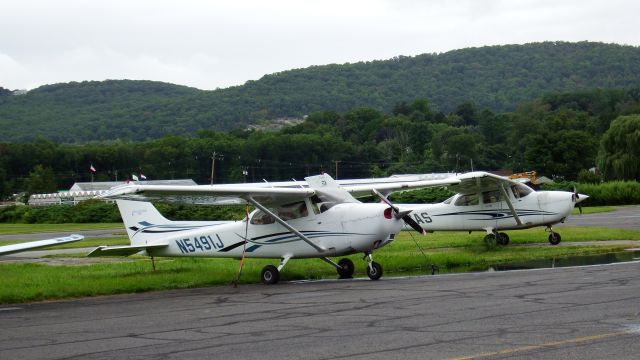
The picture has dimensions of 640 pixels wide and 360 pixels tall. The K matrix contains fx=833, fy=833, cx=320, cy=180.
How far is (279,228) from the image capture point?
61.1 feet

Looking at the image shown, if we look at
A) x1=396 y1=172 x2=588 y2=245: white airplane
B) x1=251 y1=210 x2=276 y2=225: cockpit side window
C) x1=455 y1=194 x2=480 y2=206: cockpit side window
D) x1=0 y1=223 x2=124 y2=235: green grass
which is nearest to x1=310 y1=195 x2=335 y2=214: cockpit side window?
x1=251 y1=210 x2=276 y2=225: cockpit side window

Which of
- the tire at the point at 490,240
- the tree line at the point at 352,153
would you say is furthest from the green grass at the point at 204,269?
the tree line at the point at 352,153

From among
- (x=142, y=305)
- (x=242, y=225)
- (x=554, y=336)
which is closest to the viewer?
(x=554, y=336)

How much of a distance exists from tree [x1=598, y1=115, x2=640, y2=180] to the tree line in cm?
9

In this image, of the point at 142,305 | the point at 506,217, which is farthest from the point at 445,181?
the point at 142,305

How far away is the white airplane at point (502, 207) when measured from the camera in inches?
1017

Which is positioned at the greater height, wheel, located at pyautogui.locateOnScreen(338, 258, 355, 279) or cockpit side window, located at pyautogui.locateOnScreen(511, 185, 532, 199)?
cockpit side window, located at pyautogui.locateOnScreen(511, 185, 532, 199)

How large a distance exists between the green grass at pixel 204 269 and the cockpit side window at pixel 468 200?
129 cm

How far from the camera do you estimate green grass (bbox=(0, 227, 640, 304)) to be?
1714cm

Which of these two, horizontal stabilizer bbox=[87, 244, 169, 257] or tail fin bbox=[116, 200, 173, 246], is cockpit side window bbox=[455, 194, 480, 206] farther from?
horizontal stabilizer bbox=[87, 244, 169, 257]

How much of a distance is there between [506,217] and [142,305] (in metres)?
14.5

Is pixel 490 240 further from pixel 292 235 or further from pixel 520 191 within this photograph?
pixel 292 235

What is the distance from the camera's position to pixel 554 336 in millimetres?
9188

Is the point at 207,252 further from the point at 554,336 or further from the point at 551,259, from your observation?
the point at 554,336
